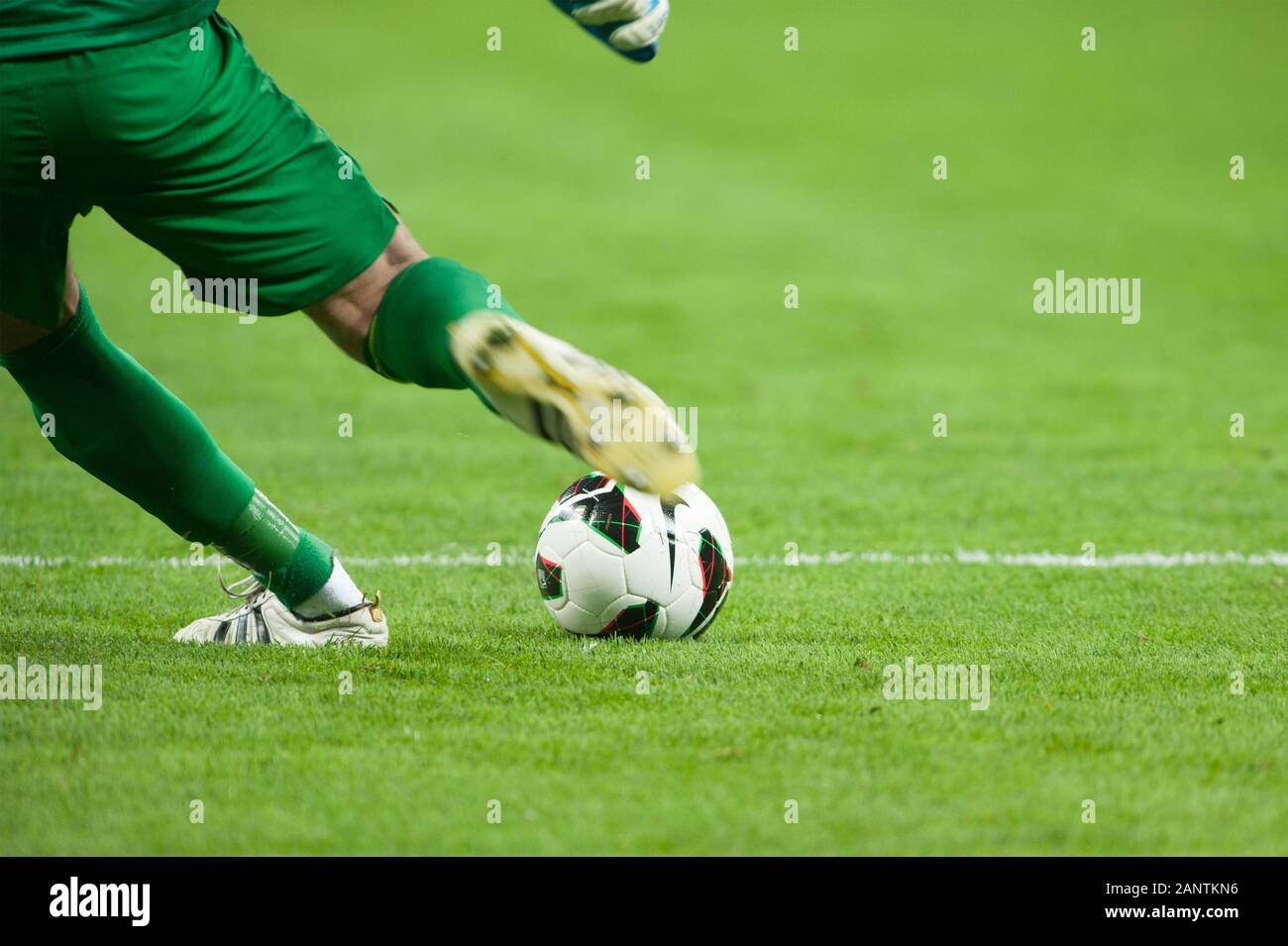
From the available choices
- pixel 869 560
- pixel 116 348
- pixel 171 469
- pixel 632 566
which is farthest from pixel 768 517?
pixel 116 348

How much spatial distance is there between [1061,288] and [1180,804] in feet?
39.3

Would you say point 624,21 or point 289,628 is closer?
point 624,21

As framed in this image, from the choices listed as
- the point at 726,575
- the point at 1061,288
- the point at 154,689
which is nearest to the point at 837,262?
the point at 1061,288

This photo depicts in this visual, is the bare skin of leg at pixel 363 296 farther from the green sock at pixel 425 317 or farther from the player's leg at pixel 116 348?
the player's leg at pixel 116 348

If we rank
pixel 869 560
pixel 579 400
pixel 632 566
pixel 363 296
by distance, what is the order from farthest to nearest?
pixel 869 560, pixel 632 566, pixel 363 296, pixel 579 400

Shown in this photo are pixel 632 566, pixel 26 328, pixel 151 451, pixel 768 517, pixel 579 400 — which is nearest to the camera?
pixel 579 400

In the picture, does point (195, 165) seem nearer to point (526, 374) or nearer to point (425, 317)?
point (425, 317)

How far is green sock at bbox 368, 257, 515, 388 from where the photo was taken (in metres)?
3.02

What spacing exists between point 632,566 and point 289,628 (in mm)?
967

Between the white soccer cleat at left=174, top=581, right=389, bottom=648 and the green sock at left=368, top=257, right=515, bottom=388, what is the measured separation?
1.24m

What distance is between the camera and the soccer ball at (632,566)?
14.0ft

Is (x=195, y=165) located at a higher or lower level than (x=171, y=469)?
higher

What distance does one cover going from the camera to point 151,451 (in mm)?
4031

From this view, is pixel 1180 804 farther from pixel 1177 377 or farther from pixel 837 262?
pixel 837 262
